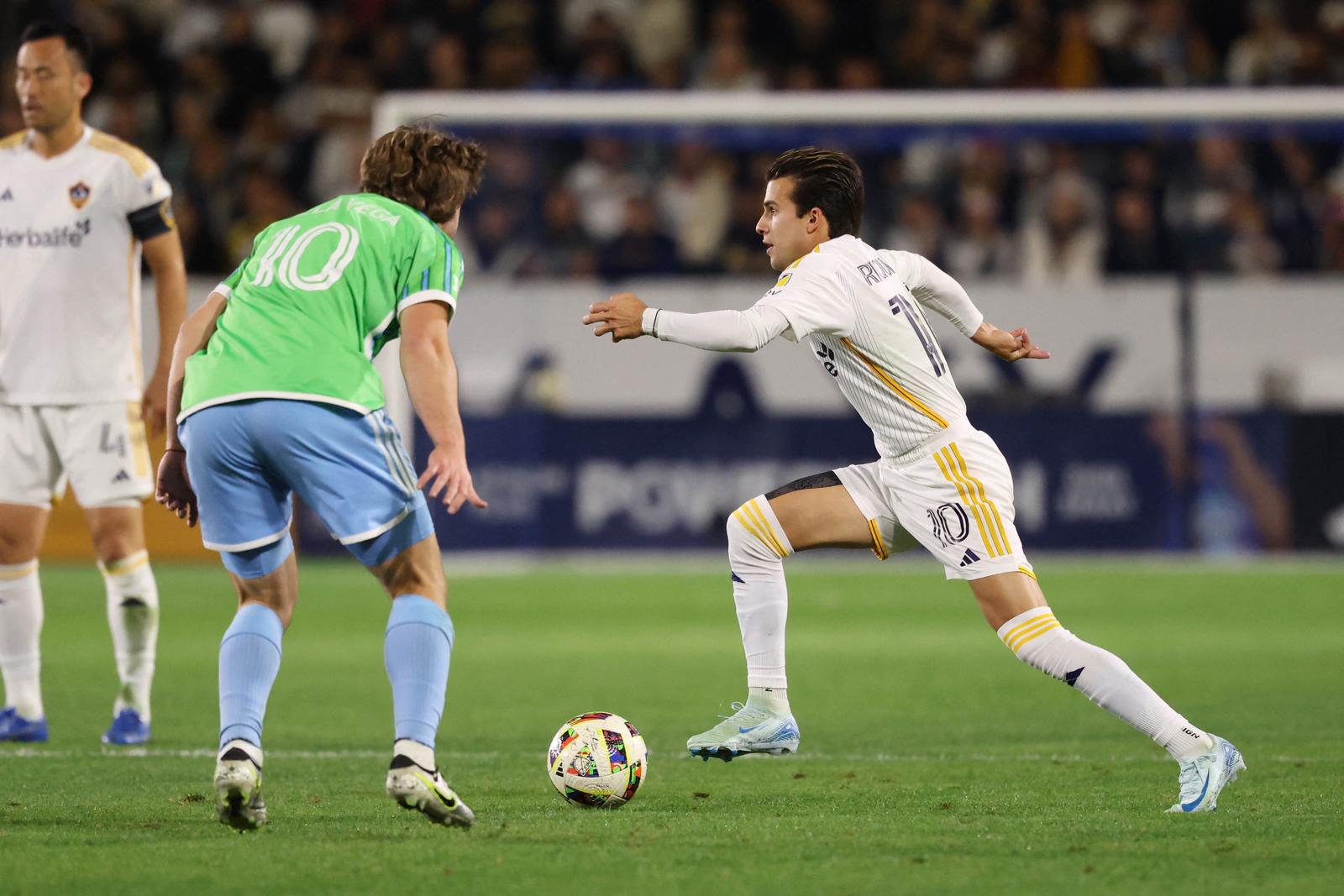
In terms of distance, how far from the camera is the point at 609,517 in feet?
52.6

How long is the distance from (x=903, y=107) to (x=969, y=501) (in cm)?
996

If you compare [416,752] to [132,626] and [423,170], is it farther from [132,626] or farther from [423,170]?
[132,626]

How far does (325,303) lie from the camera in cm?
504

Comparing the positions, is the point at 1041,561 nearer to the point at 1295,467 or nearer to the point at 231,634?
the point at 1295,467

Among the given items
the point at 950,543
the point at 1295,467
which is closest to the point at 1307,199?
the point at 1295,467

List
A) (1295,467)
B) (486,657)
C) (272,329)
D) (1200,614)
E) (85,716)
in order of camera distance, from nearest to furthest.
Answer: (272,329)
(85,716)
(486,657)
(1200,614)
(1295,467)

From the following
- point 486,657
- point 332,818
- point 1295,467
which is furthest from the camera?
point 1295,467

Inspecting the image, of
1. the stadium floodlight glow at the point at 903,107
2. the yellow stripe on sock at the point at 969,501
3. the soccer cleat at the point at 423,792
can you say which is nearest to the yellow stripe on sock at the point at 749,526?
the yellow stripe on sock at the point at 969,501

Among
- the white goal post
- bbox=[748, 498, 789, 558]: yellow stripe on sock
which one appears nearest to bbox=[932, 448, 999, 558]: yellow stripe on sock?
bbox=[748, 498, 789, 558]: yellow stripe on sock

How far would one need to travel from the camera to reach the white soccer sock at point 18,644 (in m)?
7.30

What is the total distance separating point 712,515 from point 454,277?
Result: 36.0ft

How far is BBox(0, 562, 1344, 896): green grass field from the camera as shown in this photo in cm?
458

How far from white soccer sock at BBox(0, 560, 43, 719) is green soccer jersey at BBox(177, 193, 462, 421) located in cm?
258

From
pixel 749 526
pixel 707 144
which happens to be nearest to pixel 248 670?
pixel 749 526
